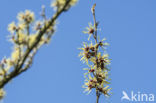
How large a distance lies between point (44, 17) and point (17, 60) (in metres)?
0.72

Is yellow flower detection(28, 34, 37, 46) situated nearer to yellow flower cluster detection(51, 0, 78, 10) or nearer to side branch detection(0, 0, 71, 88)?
side branch detection(0, 0, 71, 88)

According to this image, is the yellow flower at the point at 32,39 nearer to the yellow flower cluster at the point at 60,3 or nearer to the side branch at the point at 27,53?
the side branch at the point at 27,53

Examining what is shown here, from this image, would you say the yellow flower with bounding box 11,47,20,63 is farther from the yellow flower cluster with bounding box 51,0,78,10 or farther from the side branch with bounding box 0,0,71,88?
the yellow flower cluster with bounding box 51,0,78,10

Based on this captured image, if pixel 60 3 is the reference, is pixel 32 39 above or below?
below

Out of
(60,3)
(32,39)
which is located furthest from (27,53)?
(60,3)

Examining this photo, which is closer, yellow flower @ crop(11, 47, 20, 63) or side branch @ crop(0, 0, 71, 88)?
side branch @ crop(0, 0, 71, 88)

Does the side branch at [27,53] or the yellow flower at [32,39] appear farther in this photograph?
the yellow flower at [32,39]

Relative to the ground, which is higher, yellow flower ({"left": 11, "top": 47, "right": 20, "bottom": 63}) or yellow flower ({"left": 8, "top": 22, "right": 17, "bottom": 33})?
yellow flower ({"left": 8, "top": 22, "right": 17, "bottom": 33})

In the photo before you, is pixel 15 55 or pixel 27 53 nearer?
pixel 27 53

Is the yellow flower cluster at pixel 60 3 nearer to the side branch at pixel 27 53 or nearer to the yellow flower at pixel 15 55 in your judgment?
the side branch at pixel 27 53

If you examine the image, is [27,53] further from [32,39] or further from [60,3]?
[60,3]

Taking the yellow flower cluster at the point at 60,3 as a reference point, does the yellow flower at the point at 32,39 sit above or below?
below

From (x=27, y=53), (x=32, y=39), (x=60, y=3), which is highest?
(x=60, y=3)

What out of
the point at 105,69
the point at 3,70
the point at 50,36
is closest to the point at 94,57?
the point at 105,69
